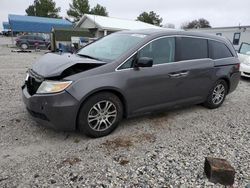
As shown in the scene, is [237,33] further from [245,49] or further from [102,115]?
[102,115]

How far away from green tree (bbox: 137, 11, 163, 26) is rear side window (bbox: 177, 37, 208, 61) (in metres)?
45.0

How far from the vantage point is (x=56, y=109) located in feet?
9.86

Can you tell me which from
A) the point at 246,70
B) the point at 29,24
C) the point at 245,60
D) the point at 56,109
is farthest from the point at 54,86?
the point at 29,24

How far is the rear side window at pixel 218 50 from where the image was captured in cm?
469

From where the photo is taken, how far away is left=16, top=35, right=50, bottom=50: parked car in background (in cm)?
2252

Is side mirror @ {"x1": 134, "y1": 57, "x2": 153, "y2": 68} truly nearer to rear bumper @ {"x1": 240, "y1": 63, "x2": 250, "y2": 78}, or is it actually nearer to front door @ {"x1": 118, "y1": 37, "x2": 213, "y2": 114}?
front door @ {"x1": 118, "y1": 37, "x2": 213, "y2": 114}

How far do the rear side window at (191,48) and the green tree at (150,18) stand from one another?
45004mm

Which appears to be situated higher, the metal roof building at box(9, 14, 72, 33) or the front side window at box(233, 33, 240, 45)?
the metal roof building at box(9, 14, 72, 33)

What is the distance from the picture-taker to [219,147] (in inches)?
133

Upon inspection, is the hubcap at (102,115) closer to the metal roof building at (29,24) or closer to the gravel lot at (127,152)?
the gravel lot at (127,152)

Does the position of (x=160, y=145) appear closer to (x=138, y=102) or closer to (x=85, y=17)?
(x=138, y=102)

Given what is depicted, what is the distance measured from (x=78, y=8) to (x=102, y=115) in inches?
1752

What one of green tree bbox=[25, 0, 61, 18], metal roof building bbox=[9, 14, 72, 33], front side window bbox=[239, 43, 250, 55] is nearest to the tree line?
green tree bbox=[25, 0, 61, 18]

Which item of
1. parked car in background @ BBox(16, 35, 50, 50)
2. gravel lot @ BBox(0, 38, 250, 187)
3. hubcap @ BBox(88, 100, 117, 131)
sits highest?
parked car in background @ BBox(16, 35, 50, 50)
